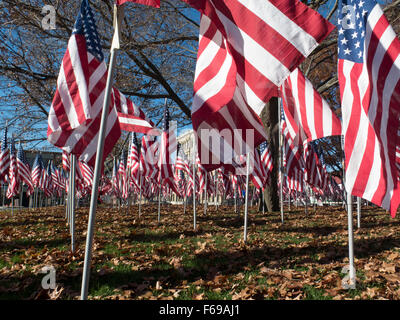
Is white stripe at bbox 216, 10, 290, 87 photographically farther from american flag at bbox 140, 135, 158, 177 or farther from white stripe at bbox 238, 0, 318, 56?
american flag at bbox 140, 135, 158, 177

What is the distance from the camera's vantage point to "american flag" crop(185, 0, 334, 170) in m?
3.55

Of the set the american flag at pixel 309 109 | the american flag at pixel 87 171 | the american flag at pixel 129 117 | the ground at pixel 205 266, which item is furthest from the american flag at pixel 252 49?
Result: the american flag at pixel 87 171

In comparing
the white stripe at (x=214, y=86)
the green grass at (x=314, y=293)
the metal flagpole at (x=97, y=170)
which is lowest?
the green grass at (x=314, y=293)

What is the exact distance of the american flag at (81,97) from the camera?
14.6ft

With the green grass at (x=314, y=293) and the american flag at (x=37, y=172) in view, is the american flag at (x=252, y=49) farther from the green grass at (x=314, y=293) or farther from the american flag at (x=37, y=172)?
the american flag at (x=37, y=172)

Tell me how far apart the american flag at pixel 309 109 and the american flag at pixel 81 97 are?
10.7 feet

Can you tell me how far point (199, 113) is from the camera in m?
3.88

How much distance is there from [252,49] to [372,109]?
157 centimetres

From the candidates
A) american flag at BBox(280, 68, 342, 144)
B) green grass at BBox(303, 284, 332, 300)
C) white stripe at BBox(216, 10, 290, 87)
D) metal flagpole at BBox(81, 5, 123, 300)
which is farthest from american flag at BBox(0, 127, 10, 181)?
green grass at BBox(303, 284, 332, 300)

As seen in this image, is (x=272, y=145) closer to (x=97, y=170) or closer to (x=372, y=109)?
(x=372, y=109)

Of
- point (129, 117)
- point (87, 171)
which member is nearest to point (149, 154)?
point (129, 117)

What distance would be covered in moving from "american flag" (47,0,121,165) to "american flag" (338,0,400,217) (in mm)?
3294

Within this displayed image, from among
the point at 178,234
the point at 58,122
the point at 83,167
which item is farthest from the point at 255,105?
the point at 83,167

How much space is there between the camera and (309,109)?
5.73m
